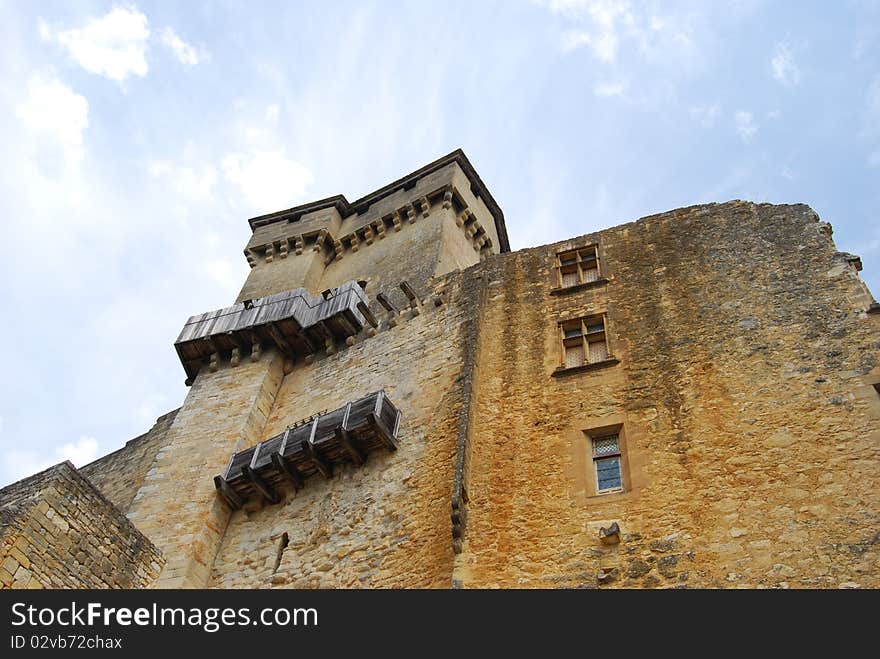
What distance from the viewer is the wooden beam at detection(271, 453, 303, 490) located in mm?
14945

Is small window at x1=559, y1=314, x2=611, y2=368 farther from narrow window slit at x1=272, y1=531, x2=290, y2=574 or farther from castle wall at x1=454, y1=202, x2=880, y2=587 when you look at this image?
narrow window slit at x1=272, y1=531, x2=290, y2=574

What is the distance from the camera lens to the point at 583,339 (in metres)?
14.8

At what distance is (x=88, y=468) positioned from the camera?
75.2 feet

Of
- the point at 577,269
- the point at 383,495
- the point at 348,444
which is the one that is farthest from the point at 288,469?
the point at 577,269

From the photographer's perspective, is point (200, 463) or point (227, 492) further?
point (200, 463)

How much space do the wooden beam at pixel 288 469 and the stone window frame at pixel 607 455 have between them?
204 inches

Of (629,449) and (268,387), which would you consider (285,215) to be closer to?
(268,387)

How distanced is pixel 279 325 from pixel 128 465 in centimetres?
606

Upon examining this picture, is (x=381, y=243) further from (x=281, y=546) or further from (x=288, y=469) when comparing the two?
(x=281, y=546)

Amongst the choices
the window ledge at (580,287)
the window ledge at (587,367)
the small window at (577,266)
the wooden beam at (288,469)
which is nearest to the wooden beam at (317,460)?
the wooden beam at (288,469)

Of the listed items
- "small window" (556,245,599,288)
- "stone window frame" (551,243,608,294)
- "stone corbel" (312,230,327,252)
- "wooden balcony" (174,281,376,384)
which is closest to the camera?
"stone window frame" (551,243,608,294)

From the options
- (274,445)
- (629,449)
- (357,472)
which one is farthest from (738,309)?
(274,445)

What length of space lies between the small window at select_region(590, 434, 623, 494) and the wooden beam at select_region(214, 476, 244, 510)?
21.6 feet

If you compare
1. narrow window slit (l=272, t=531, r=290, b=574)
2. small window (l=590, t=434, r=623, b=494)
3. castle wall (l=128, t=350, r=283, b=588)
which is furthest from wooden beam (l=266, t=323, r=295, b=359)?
small window (l=590, t=434, r=623, b=494)
